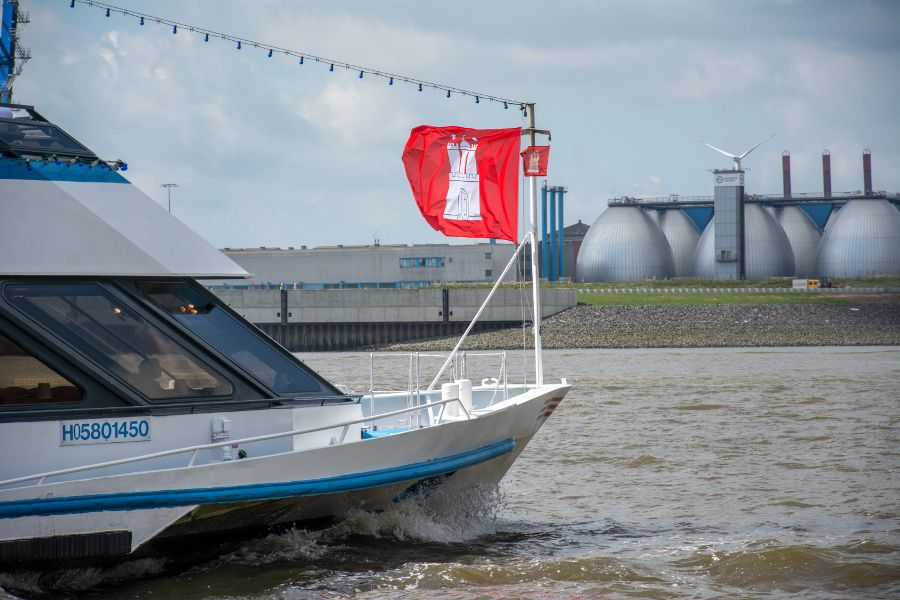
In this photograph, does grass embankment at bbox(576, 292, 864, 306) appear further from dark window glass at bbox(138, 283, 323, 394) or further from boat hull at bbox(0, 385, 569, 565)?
dark window glass at bbox(138, 283, 323, 394)

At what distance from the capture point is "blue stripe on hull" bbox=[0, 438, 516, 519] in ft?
24.9

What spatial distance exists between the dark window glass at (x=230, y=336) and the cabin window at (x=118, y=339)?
23 centimetres

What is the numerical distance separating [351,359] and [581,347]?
11713mm

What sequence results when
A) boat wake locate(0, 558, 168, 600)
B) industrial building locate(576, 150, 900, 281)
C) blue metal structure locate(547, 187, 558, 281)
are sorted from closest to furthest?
boat wake locate(0, 558, 168, 600) < industrial building locate(576, 150, 900, 281) < blue metal structure locate(547, 187, 558, 281)

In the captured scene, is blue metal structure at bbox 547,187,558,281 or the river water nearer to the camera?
the river water

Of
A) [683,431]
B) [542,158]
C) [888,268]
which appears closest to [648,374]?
[683,431]

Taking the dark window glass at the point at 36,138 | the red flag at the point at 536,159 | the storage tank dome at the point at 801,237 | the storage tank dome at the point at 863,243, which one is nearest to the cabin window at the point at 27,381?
the dark window glass at the point at 36,138

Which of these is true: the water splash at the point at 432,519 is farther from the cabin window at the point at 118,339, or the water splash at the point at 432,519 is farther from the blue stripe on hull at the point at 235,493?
the cabin window at the point at 118,339

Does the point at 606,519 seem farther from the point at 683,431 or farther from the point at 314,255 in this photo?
the point at 314,255

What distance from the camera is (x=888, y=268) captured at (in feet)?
252

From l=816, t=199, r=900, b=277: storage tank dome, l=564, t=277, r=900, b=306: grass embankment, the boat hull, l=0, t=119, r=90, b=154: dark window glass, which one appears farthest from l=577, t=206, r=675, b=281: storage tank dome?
l=0, t=119, r=90, b=154: dark window glass

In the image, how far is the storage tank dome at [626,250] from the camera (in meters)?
80.8

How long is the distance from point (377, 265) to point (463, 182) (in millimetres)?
59963

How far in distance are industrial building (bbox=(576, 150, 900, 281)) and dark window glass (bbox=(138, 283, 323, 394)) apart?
226 feet
